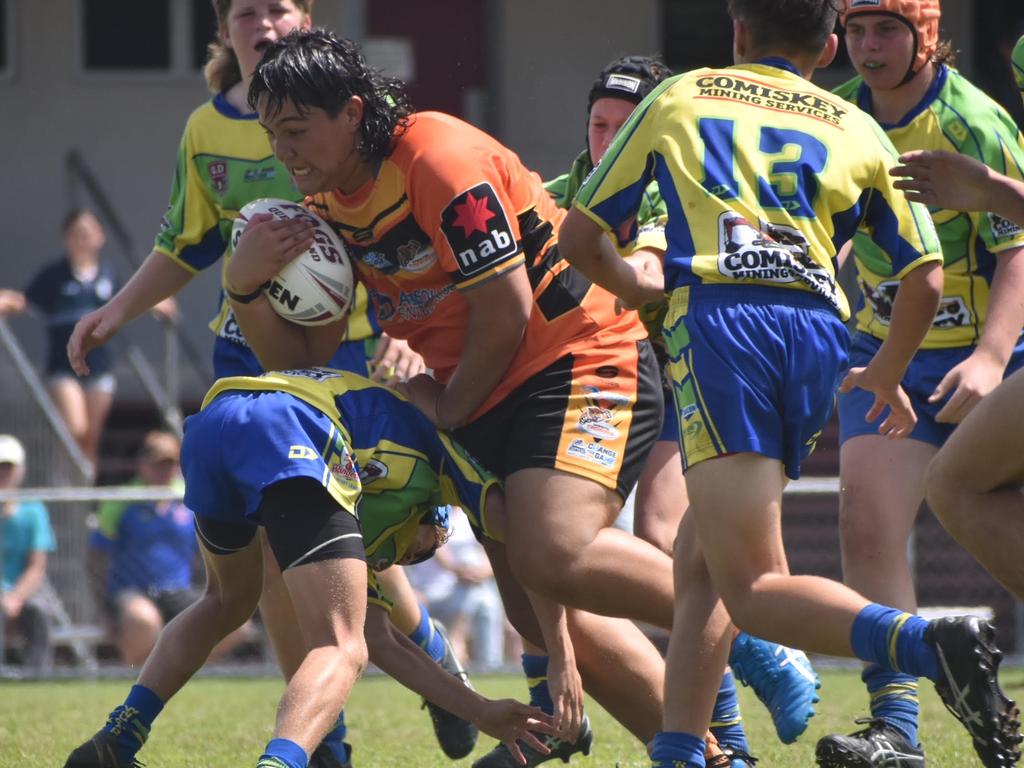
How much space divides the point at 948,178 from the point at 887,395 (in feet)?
2.12

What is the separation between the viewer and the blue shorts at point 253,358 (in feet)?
18.2

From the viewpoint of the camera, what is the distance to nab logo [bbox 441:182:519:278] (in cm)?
442

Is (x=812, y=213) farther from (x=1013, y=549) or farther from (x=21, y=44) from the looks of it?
(x=21, y=44)

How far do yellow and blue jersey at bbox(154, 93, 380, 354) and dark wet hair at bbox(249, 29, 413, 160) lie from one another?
94 cm

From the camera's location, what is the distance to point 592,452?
4520 mm

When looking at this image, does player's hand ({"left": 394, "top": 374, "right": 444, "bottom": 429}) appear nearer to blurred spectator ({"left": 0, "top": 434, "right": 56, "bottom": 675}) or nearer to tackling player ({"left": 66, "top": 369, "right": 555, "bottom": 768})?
tackling player ({"left": 66, "top": 369, "right": 555, "bottom": 768})

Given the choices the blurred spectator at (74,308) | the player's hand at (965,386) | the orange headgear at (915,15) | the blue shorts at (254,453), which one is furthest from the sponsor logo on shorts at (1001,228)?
the blurred spectator at (74,308)

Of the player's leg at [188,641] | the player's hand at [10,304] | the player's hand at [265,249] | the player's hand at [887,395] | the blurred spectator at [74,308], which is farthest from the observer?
the blurred spectator at [74,308]

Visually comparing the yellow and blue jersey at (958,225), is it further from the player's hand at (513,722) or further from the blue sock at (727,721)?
the player's hand at (513,722)

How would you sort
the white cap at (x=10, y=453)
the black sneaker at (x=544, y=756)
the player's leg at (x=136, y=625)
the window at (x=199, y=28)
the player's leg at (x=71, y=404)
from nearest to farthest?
the black sneaker at (x=544, y=756) < the player's leg at (x=136, y=625) < the white cap at (x=10, y=453) < the player's leg at (x=71, y=404) < the window at (x=199, y=28)

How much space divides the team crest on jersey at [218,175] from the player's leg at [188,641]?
1.46 m

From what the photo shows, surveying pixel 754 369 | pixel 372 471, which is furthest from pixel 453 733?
pixel 754 369

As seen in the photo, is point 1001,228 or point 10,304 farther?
point 10,304

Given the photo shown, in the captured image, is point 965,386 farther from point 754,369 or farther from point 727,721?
point 727,721
